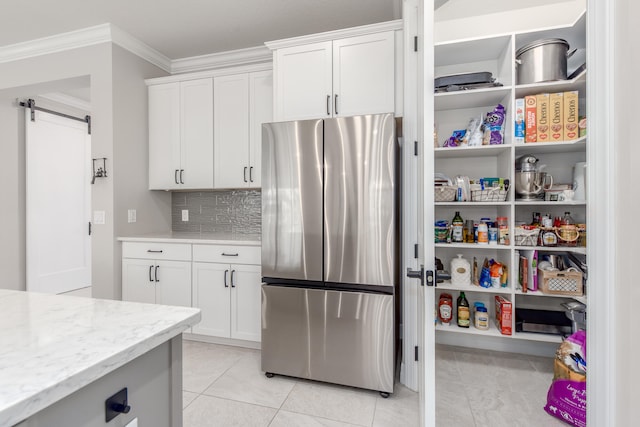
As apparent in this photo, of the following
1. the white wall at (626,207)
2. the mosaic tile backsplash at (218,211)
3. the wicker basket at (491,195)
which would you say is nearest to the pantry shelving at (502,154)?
the wicker basket at (491,195)

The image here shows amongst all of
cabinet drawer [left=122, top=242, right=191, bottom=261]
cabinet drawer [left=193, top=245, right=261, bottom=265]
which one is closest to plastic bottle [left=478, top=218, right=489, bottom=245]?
cabinet drawer [left=193, top=245, right=261, bottom=265]

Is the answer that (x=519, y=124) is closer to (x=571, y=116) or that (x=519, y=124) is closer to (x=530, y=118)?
(x=530, y=118)

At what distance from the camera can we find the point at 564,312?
239 cm

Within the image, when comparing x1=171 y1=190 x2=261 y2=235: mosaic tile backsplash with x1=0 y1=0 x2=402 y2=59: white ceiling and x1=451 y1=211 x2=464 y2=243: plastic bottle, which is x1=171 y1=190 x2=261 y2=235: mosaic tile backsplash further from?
x1=451 y1=211 x2=464 y2=243: plastic bottle

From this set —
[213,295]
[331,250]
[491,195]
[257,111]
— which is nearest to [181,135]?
[257,111]

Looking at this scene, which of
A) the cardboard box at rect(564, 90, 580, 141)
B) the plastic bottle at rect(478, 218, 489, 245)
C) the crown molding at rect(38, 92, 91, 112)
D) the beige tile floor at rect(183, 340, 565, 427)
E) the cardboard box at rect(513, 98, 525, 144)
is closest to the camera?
the beige tile floor at rect(183, 340, 565, 427)

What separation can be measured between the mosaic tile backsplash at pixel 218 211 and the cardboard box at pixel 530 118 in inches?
93.6

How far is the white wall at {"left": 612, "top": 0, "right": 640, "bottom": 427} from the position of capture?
455mm

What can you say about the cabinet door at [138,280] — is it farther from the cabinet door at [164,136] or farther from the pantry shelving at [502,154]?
the pantry shelving at [502,154]

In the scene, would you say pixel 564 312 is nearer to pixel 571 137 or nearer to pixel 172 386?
→ pixel 571 137

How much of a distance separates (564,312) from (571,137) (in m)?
1.31

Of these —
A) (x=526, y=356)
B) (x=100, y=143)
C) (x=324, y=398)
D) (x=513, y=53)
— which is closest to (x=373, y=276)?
(x=324, y=398)

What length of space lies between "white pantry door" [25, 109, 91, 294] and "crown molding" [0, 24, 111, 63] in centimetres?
94

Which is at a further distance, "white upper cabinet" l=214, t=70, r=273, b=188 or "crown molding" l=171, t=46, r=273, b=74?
"crown molding" l=171, t=46, r=273, b=74
